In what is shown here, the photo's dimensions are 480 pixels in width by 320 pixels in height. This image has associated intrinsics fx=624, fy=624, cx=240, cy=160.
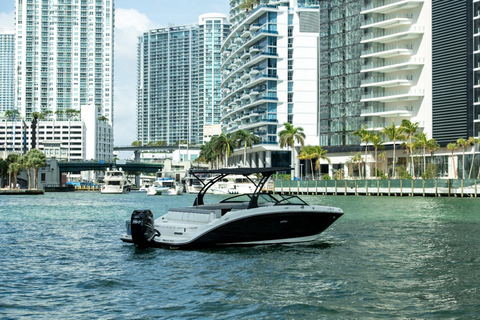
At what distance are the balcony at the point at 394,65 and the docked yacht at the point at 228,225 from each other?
296 ft

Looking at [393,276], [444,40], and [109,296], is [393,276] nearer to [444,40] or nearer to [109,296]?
[109,296]

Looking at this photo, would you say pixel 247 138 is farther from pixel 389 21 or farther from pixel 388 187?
pixel 388 187

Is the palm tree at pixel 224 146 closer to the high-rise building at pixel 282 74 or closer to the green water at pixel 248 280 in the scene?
the high-rise building at pixel 282 74

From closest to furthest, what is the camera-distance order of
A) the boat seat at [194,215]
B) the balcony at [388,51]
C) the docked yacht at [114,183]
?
1. the boat seat at [194,215]
2. the balcony at [388,51]
3. the docked yacht at [114,183]

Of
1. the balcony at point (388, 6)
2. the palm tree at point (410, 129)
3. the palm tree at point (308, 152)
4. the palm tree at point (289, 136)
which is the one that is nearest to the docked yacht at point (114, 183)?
the palm tree at point (289, 136)

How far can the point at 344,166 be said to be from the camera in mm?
121125

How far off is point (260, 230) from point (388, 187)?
65.9 m

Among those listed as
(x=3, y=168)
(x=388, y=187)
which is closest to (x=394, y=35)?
(x=388, y=187)

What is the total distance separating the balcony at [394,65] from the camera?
109 metres

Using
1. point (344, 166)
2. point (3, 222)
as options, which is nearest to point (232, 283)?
point (3, 222)

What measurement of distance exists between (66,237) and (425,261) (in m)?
17.0

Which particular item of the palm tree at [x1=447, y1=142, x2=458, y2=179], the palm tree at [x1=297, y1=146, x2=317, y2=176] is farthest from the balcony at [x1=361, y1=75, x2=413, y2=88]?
the palm tree at [x1=447, y1=142, x2=458, y2=179]

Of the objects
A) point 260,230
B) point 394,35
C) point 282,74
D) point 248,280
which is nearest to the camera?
point 248,280

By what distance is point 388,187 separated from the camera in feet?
285
